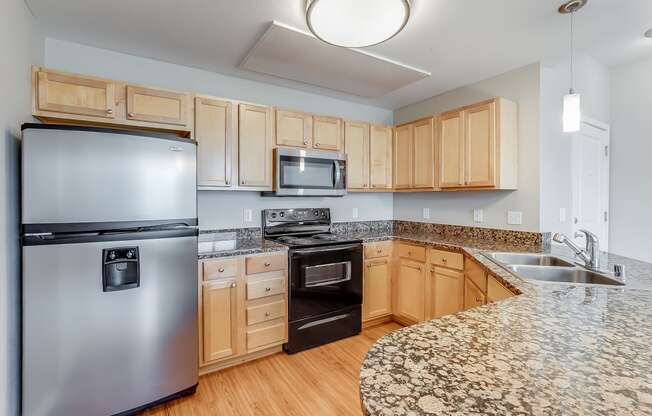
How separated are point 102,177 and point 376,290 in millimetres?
2444

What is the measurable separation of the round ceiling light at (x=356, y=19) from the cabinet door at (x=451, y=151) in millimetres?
1496

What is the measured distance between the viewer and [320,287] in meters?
2.63

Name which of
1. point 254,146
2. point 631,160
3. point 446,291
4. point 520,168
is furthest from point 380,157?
point 631,160

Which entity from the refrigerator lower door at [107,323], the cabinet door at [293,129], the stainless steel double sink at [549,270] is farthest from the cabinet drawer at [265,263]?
the stainless steel double sink at [549,270]

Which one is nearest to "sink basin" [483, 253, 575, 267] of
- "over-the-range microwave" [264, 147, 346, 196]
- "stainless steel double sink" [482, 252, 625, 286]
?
"stainless steel double sink" [482, 252, 625, 286]

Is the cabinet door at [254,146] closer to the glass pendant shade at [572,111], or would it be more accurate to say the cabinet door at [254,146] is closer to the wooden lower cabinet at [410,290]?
the wooden lower cabinet at [410,290]

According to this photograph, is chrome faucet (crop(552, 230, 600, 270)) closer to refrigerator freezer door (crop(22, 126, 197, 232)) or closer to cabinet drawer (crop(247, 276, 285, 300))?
cabinet drawer (crop(247, 276, 285, 300))

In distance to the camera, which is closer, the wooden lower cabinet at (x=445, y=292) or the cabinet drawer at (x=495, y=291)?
the cabinet drawer at (x=495, y=291)

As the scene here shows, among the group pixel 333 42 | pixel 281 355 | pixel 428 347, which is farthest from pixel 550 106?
pixel 281 355

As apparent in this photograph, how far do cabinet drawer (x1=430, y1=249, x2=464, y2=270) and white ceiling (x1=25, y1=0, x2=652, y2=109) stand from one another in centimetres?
163

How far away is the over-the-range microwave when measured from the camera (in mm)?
2752

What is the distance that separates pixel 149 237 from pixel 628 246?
423 cm

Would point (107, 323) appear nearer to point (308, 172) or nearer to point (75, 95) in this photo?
point (75, 95)

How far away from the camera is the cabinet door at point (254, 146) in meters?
2.61
